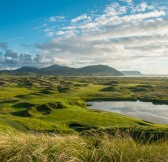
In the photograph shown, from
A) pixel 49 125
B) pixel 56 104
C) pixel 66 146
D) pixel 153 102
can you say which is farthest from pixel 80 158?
pixel 153 102

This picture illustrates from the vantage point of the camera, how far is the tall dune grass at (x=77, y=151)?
8555 millimetres

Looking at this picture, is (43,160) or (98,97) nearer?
(43,160)

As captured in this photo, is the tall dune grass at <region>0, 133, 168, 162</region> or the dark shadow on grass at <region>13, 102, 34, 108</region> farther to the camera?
the dark shadow on grass at <region>13, 102, 34, 108</region>

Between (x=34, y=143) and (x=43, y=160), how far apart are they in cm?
136

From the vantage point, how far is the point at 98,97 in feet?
295

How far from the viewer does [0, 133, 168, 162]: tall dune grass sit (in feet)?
28.1

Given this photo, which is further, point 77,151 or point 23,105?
point 23,105

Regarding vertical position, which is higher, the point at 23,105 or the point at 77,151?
the point at 77,151

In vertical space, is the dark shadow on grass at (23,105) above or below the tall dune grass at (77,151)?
below

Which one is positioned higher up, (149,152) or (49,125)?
(149,152)

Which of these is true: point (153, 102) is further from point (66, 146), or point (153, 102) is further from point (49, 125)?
point (66, 146)

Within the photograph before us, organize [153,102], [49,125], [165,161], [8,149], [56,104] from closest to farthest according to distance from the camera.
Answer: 1. [165,161]
2. [8,149]
3. [49,125]
4. [56,104]
5. [153,102]

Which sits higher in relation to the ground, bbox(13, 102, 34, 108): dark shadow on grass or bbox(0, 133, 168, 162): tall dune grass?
bbox(0, 133, 168, 162): tall dune grass

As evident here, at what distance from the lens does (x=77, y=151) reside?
29.6 feet
